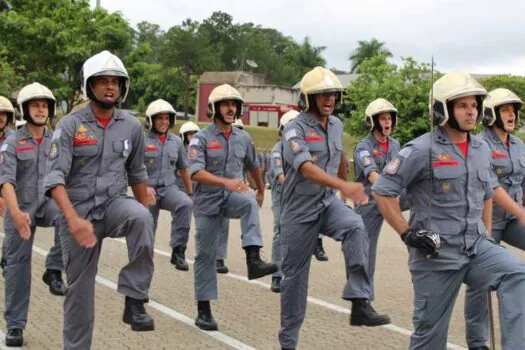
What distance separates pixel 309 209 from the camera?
6594 mm

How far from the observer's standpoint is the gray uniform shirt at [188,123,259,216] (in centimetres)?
823

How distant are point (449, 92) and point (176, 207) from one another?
638 centimetres

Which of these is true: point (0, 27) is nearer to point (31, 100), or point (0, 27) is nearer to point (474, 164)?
point (31, 100)

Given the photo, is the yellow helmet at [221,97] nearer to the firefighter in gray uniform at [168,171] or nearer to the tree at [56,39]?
the firefighter in gray uniform at [168,171]

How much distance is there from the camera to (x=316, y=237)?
263 inches

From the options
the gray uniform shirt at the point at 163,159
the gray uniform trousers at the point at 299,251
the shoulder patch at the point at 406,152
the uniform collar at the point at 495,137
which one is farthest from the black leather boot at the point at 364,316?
the gray uniform shirt at the point at 163,159

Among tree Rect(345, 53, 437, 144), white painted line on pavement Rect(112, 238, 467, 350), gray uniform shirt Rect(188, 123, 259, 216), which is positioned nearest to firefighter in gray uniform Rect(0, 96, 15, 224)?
gray uniform shirt Rect(188, 123, 259, 216)

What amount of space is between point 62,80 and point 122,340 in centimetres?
2784

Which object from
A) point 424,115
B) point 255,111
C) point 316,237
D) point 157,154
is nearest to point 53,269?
point 157,154

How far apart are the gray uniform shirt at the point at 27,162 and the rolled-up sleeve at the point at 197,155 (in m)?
1.37

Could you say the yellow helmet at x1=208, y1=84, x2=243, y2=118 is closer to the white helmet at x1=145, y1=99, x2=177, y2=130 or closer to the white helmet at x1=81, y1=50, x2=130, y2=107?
the white helmet at x1=81, y1=50, x2=130, y2=107

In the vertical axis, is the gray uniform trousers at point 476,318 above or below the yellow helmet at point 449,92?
below

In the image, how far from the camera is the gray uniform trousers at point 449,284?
510 centimetres

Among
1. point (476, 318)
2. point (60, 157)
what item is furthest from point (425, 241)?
point (60, 157)
